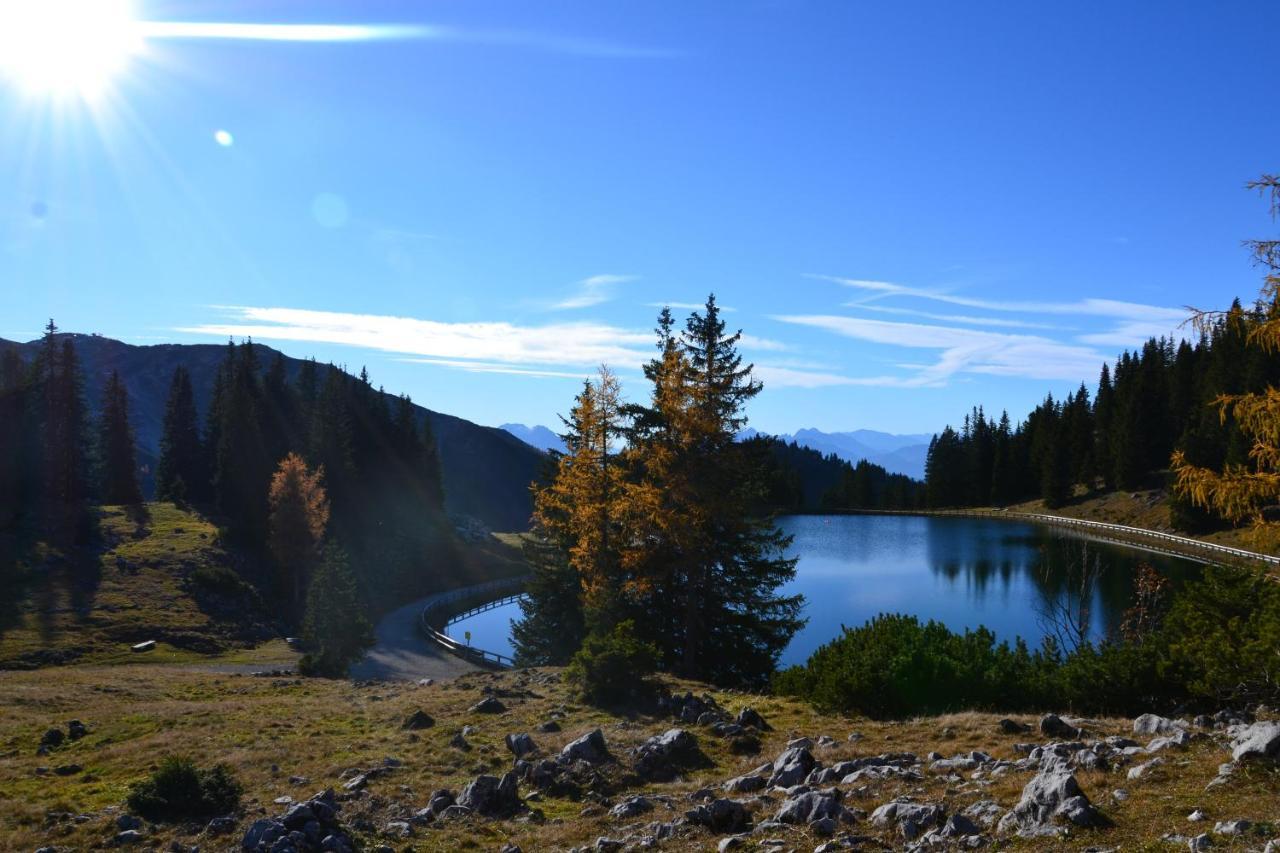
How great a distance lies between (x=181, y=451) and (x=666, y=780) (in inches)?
3426

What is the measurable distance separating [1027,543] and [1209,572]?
77292 mm

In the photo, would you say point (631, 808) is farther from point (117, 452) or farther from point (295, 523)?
point (117, 452)

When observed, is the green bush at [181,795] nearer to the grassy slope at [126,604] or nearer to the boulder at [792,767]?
the boulder at [792,767]

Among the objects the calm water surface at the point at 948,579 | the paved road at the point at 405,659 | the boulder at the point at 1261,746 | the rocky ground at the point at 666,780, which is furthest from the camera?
the calm water surface at the point at 948,579

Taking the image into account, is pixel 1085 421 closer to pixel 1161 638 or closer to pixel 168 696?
pixel 1161 638

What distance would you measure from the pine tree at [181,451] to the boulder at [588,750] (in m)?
82.3

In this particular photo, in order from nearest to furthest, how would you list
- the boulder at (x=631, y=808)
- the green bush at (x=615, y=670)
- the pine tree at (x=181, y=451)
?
the boulder at (x=631, y=808), the green bush at (x=615, y=670), the pine tree at (x=181, y=451)

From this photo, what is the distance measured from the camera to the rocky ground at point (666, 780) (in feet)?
31.2

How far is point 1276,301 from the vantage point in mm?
12422

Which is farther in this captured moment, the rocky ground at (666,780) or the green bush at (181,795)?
the green bush at (181,795)

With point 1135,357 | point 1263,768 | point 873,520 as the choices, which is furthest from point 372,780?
point 1135,357

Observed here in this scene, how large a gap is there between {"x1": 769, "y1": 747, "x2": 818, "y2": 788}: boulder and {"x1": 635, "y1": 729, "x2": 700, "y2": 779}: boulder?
1.96 meters

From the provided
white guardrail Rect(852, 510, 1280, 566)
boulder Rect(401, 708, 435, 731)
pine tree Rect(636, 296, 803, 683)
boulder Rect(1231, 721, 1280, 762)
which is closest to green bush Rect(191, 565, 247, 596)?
pine tree Rect(636, 296, 803, 683)

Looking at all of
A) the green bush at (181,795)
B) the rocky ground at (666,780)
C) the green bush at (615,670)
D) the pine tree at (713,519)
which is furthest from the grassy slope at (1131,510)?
the green bush at (181,795)
